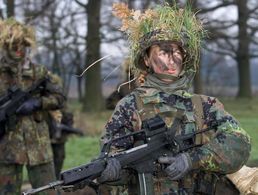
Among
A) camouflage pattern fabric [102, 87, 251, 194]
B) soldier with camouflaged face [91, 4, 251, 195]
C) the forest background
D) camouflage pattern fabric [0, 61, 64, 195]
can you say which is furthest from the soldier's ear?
the forest background

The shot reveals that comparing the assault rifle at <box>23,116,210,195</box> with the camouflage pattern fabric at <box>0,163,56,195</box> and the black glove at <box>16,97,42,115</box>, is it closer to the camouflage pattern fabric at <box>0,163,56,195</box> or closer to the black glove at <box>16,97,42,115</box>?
the camouflage pattern fabric at <box>0,163,56,195</box>

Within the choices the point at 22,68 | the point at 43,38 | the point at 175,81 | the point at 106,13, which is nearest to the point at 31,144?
the point at 22,68

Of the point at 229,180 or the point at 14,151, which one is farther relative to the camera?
the point at 14,151

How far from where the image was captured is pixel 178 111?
150 inches

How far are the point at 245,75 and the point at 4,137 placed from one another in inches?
1144

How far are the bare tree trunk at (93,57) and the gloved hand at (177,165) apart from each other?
20.3 metres

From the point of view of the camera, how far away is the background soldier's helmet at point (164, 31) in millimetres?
3916

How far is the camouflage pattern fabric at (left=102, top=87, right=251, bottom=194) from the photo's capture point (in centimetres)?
364

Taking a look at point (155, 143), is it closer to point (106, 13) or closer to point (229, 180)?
point (229, 180)

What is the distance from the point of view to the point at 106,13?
30281 mm

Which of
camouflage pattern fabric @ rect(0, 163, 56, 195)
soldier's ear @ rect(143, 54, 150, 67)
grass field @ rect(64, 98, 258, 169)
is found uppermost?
soldier's ear @ rect(143, 54, 150, 67)

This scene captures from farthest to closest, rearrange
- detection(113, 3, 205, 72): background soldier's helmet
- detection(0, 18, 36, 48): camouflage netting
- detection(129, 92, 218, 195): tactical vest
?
detection(0, 18, 36, 48): camouflage netting → detection(113, 3, 205, 72): background soldier's helmet → detection(129, 92, 218, 195): tactical vest

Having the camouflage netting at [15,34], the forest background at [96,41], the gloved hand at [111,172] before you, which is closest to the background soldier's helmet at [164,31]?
the gloved hand at [111,172]

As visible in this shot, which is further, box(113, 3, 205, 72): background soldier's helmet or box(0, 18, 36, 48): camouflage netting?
box(0, 18, 36, 48): camouflage netting
